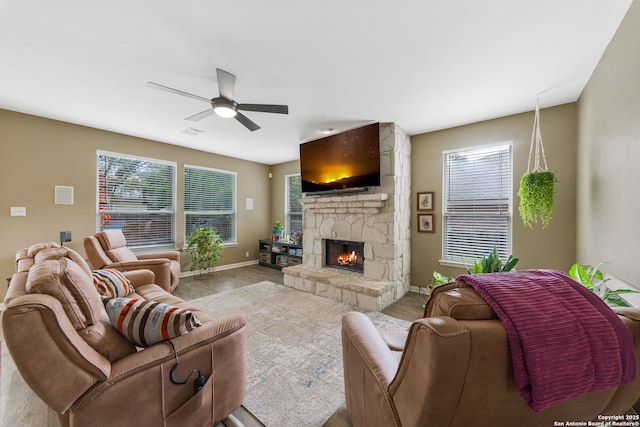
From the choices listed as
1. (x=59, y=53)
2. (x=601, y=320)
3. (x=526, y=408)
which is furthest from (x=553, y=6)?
(x=59, y=53)

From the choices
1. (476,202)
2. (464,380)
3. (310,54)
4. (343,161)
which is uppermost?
(310,54)

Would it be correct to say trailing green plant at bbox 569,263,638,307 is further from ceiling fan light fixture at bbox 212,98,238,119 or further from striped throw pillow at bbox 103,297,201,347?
ceiling fan light fixture at bbox 212,98,238,119

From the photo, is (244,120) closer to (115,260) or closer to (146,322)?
(146,322)

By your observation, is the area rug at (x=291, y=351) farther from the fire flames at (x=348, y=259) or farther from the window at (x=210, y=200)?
the window at (x=210, y=200)

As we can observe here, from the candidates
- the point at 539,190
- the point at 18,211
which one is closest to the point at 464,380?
the point at 539,190

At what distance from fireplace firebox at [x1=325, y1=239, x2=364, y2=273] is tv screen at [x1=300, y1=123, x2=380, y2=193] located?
95cm

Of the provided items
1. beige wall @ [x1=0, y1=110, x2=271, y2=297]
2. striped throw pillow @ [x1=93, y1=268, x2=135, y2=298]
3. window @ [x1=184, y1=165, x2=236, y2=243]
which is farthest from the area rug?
beige wall @ [x1=0, y1=110, x2=271, y2=297]

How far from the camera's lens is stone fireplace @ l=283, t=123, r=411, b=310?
346cm

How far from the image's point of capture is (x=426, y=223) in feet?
12.6

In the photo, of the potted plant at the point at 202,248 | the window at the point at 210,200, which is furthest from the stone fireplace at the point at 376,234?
the window at the point at 210,200

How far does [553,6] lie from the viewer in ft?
5.05

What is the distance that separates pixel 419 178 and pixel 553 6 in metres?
2.49

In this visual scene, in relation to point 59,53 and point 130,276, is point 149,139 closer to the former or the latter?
point 59,53

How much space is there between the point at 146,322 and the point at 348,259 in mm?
3182
